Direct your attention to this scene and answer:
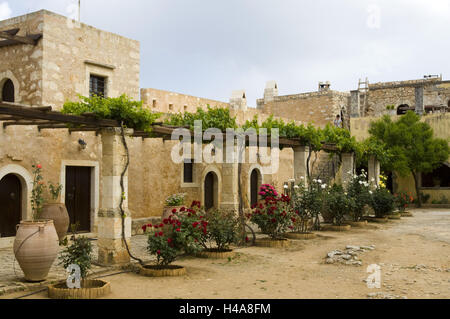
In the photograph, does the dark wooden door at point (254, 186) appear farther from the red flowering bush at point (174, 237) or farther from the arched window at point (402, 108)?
the arched window at point (402, 108)

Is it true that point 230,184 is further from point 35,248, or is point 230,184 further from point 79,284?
point 79,284

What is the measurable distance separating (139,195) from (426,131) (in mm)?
14375

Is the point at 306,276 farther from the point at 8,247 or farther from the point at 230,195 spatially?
the point at 8,247

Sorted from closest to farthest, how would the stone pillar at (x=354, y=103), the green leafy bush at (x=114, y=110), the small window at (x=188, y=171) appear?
the green leafy bush at (x=114, y=110) < the small window at (x=188, y=171) < the stone pillar at (x=354, y=103)

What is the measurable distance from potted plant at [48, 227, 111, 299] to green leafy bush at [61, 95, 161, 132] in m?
2.47

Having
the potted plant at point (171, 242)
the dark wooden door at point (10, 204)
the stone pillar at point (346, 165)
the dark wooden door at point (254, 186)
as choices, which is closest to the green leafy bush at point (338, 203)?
the stone pillar at point (346, 165)

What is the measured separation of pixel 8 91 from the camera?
1084cm

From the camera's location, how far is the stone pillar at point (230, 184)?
11.2 m

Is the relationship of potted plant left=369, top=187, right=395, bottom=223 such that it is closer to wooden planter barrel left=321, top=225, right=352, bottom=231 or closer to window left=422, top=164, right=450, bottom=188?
wooden planter barrel left=321, top=225, right=352, bottom=231

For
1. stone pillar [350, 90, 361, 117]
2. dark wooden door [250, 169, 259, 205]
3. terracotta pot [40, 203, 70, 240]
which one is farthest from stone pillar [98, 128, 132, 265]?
stone pillar [350, 90, 361, 117]

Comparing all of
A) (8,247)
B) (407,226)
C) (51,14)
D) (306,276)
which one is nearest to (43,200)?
(8,247)

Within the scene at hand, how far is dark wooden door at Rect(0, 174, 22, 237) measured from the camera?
31.2ft

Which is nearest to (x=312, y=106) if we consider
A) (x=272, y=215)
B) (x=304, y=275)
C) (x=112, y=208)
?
(x=272, y=215)

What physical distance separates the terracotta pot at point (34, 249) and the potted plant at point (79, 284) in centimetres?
68
